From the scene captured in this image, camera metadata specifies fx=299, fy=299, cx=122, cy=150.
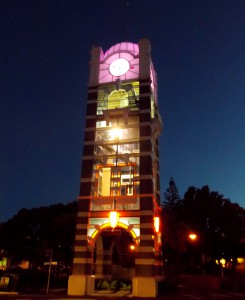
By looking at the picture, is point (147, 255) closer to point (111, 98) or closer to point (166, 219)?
point (166, 219)

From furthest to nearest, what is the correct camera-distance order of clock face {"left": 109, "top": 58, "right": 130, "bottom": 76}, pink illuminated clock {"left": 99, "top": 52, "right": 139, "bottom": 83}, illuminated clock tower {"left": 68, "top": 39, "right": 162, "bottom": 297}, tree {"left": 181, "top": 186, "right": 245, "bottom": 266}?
tree {"left": 181, "top": 186, "right": 245, "bottom": 266} → clock face {"left": 109, "top": 58, "right": 130, "bottom": 76} → pink illuminated clock {"left": 99, "top": 52, "right": 139, "bottom": 83} → illuminated clock tower {"left": 68, "top": 39, "right": 162, "bottom": 297}

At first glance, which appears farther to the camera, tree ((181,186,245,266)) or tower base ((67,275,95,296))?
tree ((181,186,245,266))

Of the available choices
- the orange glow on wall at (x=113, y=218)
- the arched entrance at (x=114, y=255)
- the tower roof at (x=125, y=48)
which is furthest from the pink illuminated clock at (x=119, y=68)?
the arched entrance at (x=114, y=255)

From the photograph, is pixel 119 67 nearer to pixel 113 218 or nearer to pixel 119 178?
pixel 119 178

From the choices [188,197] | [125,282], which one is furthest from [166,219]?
[188,197]

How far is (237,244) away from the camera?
6103 cm

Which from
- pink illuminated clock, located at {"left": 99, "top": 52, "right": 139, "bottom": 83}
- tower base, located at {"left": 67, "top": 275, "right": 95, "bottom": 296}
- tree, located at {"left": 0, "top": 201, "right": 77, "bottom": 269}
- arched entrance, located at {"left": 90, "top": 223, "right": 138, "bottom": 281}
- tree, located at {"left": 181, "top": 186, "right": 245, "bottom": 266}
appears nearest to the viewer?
tower base, located at {"left": 67, "top": 275, "right": 95, "bottom": 296}

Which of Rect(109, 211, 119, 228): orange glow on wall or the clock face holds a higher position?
the clock face

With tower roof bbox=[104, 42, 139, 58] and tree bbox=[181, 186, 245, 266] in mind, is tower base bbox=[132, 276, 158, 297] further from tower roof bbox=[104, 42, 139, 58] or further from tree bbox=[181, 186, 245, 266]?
tree bbox=[181, 186, 245, 266]

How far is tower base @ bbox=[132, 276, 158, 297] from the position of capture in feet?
85.0

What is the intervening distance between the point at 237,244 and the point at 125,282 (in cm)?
3774

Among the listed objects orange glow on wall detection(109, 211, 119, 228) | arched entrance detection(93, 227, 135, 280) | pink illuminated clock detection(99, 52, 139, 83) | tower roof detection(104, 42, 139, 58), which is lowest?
arched entrance detection(93, 227, 135, 280)

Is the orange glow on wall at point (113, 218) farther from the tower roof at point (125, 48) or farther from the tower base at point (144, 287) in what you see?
the tower roof at point (125, 48)

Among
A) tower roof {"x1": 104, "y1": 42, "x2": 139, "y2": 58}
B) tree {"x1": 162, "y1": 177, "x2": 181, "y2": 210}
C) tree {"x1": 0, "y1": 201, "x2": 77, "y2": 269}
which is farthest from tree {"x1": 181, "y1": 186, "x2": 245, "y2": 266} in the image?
tower roof {"x1": 104, "y1": 42, "x2": 139, "y2": 58}
